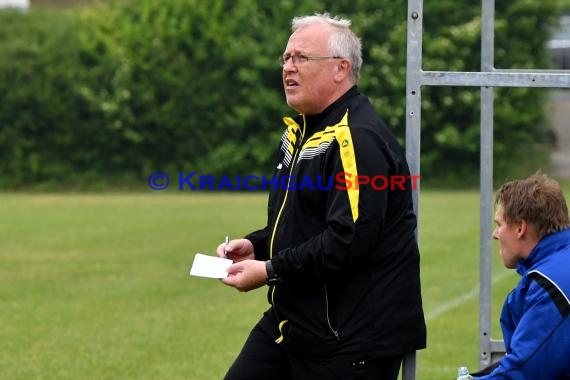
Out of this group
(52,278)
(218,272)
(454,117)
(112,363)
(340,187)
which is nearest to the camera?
(340,187)

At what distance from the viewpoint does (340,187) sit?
4.29m

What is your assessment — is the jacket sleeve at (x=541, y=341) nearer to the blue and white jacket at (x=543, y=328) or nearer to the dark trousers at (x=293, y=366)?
the blue and white jacket at (x=543, y=328)

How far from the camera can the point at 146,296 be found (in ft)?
39.4

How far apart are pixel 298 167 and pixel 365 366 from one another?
0.80 m

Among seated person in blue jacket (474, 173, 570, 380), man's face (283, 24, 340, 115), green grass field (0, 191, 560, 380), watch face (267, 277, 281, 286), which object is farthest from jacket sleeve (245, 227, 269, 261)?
green grass field (0, 191, 560, 380)

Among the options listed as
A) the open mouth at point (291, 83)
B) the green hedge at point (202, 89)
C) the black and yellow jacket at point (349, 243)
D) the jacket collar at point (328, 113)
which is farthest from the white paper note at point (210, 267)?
the green hedge at point (202, 89)

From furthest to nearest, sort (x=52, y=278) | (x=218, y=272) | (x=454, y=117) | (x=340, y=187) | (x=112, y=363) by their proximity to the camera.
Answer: (x=454, y=117)
(x=52, y=278)
(x=112, y=363)
(x=218, y=272)
(x=340, y=187)

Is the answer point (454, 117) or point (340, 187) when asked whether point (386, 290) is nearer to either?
point (340, 187)

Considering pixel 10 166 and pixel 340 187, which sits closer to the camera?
pixel 340 187

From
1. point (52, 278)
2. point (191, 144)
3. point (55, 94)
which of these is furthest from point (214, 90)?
point (52, 278)

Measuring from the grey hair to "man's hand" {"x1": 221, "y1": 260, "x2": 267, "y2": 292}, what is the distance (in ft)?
2.76

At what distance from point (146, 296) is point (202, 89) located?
19649 millimetres

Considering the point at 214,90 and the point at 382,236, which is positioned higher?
the point at 214,90

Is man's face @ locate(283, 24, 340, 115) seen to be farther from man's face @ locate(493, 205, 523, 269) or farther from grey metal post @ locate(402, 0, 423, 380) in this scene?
man's face @ locate(493, 205, 523, 269)
